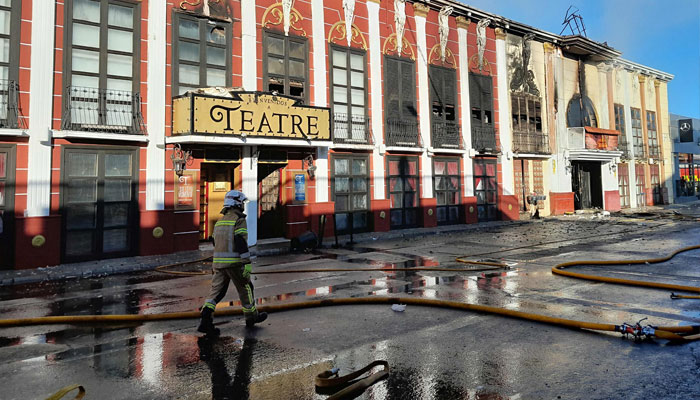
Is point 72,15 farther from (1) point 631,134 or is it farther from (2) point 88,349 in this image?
(1) point 631,134

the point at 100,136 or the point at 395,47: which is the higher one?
the point at 395,47

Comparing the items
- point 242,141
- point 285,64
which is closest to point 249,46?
point 285,64

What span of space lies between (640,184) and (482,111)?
19490mm

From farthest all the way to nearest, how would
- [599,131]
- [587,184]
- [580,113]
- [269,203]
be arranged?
[587,184] → [580,113] → [599,131] → [269,203]

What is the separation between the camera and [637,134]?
115 ft

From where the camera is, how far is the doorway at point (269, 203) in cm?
1777

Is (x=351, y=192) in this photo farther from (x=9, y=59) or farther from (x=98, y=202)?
(x=9, y=59)

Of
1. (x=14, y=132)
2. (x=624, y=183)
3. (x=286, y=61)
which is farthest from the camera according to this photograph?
(x=624, y=183)

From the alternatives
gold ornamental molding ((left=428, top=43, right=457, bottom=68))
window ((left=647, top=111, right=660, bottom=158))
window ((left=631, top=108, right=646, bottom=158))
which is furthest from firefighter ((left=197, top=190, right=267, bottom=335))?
window ((left=647, top=111, right=660, bottom=158))

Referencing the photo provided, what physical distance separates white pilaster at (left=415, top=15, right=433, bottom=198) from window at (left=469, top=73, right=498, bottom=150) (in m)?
3.28

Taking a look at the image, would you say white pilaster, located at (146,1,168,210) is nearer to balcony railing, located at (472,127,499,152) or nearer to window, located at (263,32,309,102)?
window, located at (263,32,309,102)

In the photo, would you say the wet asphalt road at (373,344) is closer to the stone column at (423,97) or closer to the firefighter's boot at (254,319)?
the firefighter's boot at (254,319)

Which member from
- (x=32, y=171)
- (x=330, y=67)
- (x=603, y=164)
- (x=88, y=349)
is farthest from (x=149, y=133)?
(x=603, y=164)

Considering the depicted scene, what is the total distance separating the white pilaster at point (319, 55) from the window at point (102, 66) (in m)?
6.69
